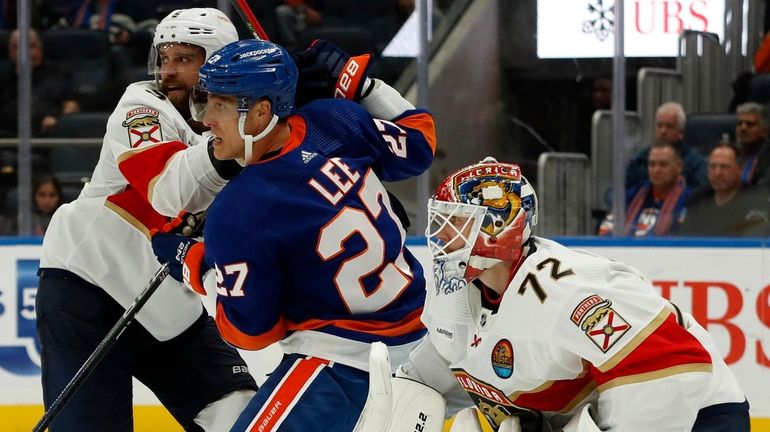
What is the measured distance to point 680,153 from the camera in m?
4.13

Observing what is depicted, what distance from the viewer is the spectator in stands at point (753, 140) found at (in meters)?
4.04

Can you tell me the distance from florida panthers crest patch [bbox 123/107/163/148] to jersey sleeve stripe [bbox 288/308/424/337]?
19.4 inches

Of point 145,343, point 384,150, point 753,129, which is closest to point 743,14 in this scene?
point 753,129

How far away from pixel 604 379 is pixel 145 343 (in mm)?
1359

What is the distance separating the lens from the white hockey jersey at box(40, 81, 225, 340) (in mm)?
2592

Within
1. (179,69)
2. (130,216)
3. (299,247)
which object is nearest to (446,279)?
(299,247)

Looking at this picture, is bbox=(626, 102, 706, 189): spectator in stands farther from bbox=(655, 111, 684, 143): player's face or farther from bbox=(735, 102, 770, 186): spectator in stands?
bbox=(735, 102, 770, 186): spectator in stands

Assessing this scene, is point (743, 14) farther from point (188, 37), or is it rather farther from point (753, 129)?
point (188, 37)

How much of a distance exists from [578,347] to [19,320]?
2731 millimetres

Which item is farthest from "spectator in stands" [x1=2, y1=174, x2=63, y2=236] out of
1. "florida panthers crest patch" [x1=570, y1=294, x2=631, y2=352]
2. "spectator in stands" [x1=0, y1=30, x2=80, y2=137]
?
"florida panthers crest patch" [x1=570, y1=294, x2=631, y2=352]

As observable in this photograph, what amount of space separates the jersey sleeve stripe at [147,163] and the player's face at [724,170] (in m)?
2.10

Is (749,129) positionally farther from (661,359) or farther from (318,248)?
(661,359)

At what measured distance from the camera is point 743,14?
4.11 metres

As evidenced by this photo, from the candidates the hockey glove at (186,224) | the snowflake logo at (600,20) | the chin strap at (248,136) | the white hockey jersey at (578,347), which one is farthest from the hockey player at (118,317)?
the snowflake logo at (600,20)
